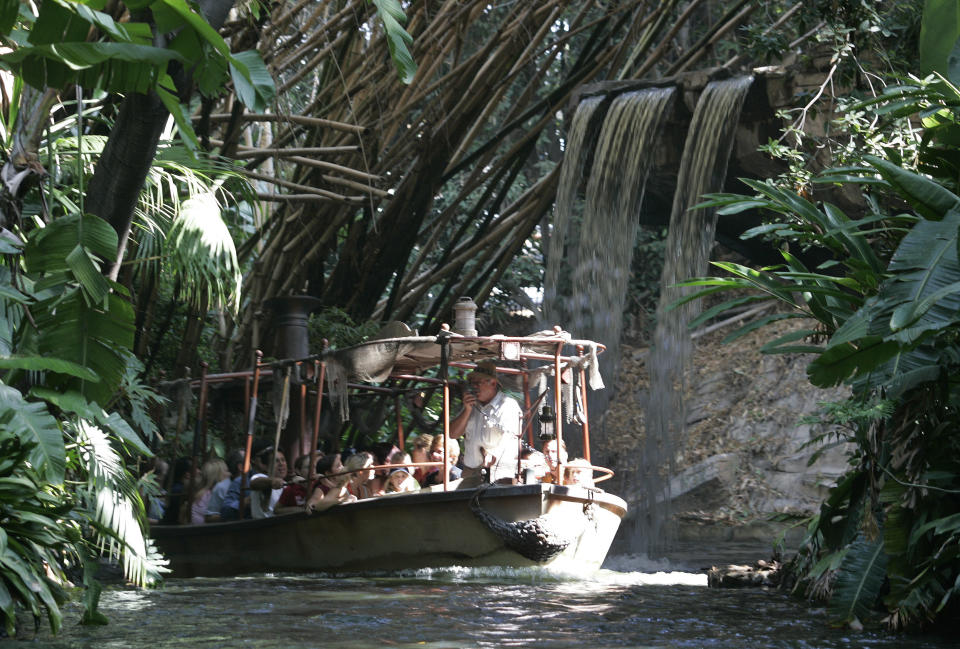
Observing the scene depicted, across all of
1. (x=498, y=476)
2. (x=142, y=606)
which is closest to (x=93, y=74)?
(x=142, y=606)

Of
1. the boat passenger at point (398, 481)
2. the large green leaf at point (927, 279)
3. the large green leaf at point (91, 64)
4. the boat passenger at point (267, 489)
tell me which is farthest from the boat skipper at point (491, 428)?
the large green leaf at point (91, 64)

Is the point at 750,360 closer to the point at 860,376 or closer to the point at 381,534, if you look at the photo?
the point at 381,534

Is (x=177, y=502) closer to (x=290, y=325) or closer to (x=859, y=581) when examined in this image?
(x=290, y=325)

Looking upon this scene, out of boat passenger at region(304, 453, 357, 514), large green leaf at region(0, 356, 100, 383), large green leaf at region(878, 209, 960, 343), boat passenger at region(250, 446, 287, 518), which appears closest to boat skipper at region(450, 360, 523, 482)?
boat passenger at region(304, 453, 357, 514)

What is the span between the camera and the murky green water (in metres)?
5.74

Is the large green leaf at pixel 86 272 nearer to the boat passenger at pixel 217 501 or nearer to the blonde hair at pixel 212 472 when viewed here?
the boat passenger at pixel 217 501

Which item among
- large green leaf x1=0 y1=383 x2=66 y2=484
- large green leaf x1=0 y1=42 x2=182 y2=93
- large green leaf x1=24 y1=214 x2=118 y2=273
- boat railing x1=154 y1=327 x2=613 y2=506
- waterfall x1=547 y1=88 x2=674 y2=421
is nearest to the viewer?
large green leaf x1=0 y1=42 x2=182 y2=93

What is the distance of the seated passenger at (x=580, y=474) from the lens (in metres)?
9.93

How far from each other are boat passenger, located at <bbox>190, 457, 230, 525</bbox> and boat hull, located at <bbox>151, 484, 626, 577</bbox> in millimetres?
1195

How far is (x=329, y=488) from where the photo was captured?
1088 cm

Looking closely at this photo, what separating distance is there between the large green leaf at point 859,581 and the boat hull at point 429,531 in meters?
3.51

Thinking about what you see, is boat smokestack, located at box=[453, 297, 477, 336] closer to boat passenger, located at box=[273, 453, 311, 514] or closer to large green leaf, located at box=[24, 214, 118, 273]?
boat passenger, located at box=[273, 453, 311, 514]

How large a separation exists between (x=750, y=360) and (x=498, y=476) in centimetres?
1139

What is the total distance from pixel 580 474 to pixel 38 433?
590cm
